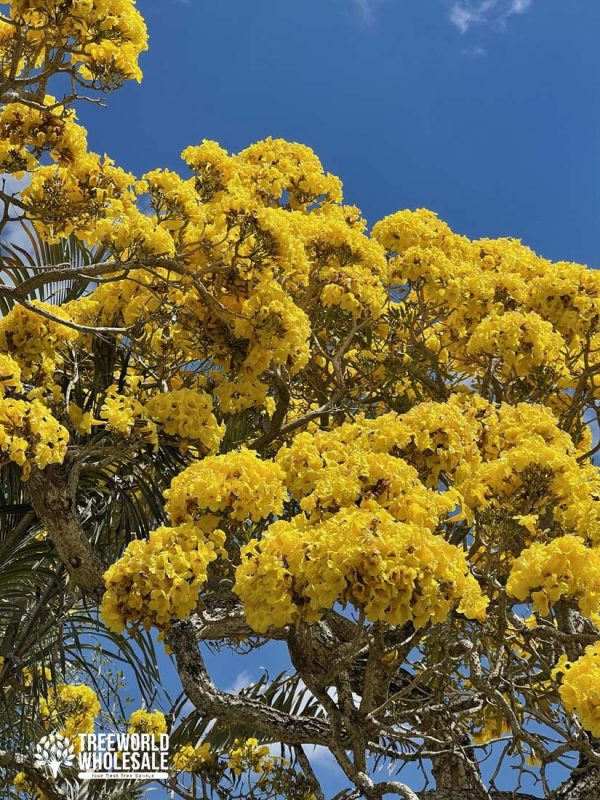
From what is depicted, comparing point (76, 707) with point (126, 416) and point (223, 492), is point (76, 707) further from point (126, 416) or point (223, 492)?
point (223, 492)

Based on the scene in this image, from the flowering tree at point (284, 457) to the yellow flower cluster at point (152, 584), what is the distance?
0.01 metres

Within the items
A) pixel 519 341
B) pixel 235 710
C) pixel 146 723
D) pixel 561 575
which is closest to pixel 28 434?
pixel 235 710

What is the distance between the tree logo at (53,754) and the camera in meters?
7.04

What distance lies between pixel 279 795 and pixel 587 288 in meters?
4.83

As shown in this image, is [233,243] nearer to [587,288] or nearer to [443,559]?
[443,559]

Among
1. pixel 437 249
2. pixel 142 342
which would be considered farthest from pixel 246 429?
pixel 437 249

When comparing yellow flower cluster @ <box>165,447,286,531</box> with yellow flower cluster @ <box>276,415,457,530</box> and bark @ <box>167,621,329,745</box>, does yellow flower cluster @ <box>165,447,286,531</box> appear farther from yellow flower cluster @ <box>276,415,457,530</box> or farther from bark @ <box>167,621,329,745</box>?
bark @ <box>167,621,329,745</box>

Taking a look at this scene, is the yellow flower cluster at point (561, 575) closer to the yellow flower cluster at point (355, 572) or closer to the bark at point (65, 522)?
the yellow flower cluster at point (355, 572)

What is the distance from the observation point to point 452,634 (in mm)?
4605

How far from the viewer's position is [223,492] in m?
3.98

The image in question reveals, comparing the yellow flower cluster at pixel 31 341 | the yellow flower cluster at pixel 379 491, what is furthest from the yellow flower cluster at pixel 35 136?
the yellow flower cluster at pixel 379 491

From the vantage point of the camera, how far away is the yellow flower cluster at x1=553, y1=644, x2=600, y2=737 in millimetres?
3479

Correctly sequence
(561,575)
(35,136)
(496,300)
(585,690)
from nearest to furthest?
(585,690) < (561,575) < (35,136) < (496,300)

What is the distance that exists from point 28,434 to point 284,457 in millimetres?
1347
